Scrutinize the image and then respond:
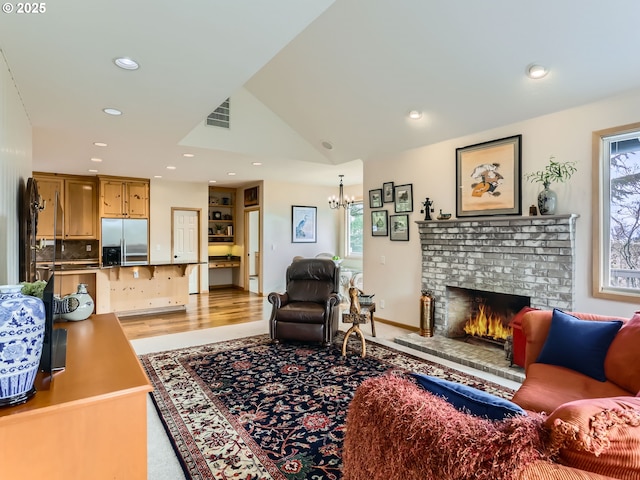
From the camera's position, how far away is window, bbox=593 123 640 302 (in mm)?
3016

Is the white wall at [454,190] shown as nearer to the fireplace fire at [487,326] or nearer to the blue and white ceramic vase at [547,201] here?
the blue and white ceramic vase at [547,201]

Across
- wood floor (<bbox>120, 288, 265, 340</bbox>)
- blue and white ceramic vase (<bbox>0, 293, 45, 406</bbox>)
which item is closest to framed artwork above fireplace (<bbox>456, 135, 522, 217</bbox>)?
wood floor (<bbox>120, 288, 265, 340</bbox>)

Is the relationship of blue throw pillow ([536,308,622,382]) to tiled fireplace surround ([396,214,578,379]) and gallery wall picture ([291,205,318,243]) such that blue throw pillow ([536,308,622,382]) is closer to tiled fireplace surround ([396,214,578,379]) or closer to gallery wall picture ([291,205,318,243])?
tiled fireplace surround ([396,214,578,379])

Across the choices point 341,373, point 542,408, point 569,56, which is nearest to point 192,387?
point 341,373

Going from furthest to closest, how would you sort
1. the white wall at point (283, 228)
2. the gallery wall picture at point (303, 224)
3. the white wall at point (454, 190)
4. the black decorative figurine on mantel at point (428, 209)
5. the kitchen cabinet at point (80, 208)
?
the gallery wall picture at point (303, 224) < the white wall at point (283, 228) < the kitchen cabinet at point (80, 208) < the black decorative figurine on mantel at point (428, 209) < the white wall at point (454, 190)

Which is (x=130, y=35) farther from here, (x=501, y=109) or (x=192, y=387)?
(x=501, y=109)

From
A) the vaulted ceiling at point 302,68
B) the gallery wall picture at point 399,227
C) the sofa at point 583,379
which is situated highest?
the vaulted ceiling at point 302,68

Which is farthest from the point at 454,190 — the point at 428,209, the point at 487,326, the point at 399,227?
the point at 487,326

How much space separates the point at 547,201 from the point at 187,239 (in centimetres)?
687

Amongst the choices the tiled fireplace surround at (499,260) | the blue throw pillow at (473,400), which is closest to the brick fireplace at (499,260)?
the tiled fireplace surround at (499,260)

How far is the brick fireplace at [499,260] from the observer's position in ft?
11.1

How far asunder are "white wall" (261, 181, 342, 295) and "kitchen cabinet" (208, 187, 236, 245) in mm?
1856

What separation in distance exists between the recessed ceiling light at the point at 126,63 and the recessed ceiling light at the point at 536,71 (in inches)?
125

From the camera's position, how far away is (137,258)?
24.0 feet
